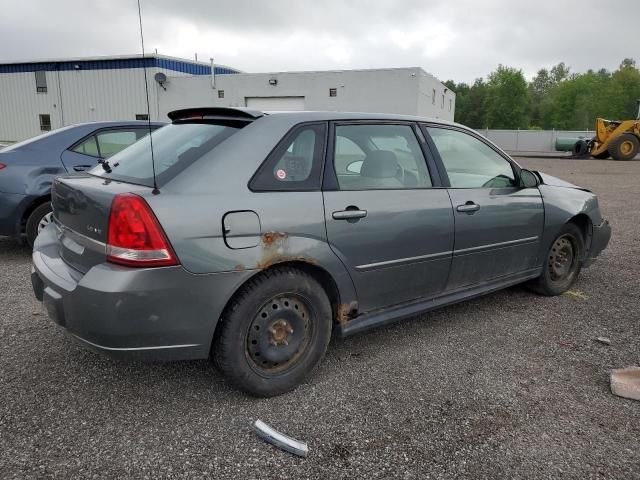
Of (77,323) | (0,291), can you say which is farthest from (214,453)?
(0,291)

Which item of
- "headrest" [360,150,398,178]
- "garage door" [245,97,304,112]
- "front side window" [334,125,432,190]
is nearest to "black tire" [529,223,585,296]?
"front side window" [334,125,432,190]

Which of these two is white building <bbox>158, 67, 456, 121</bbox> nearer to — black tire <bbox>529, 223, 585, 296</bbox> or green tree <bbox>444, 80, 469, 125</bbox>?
black tire <bbox>529, 223, 585, 296</bbox>

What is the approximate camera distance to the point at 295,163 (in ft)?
9.01

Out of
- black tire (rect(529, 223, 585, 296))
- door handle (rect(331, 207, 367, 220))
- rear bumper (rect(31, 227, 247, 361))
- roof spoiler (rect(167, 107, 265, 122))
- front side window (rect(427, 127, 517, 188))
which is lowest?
black tire (rect(529, 223, 585, 296))

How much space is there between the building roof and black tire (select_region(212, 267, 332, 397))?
92.8 ft

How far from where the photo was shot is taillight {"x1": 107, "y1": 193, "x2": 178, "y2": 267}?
2258mm

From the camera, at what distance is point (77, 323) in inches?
92.7

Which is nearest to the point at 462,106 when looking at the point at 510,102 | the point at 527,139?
the point at 510,102

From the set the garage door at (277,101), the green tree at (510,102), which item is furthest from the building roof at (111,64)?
the green tree at (510,102)

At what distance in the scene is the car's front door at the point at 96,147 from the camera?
17.4 feet

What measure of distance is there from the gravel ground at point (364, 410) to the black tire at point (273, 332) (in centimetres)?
15

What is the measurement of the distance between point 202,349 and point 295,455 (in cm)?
68

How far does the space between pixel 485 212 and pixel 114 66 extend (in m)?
32.1

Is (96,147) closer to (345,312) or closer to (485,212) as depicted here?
(345,312)
